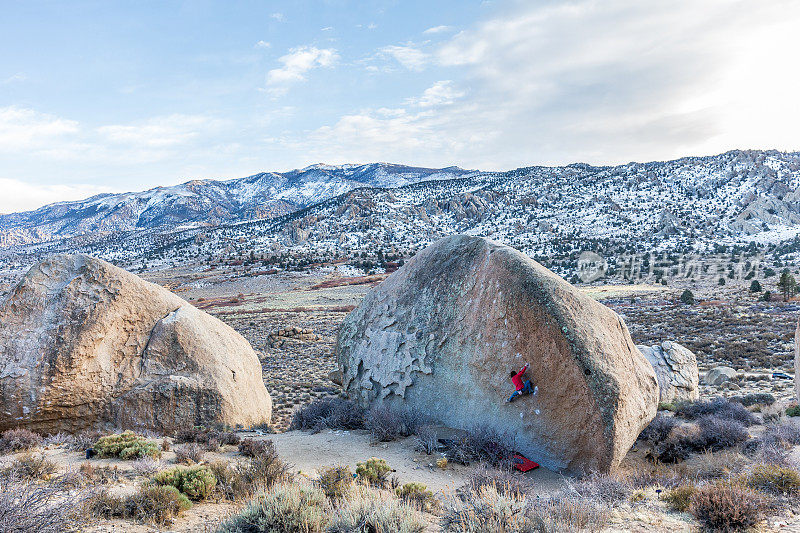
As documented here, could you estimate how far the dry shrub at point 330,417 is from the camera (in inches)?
379

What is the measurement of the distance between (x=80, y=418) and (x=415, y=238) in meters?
90.7

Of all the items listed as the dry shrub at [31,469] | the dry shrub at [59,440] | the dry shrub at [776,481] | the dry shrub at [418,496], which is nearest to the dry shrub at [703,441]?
the dry shrub at [776,481]

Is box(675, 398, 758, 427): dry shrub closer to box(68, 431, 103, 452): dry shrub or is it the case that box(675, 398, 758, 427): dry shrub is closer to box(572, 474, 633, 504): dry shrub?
box(572, 474, 633, 504): dry shrub

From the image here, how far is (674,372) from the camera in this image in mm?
12188

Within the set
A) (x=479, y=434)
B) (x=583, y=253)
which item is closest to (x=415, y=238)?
(x=583, y=253)

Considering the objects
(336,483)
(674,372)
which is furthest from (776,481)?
(674,372)

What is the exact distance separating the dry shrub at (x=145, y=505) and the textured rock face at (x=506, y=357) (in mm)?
4951

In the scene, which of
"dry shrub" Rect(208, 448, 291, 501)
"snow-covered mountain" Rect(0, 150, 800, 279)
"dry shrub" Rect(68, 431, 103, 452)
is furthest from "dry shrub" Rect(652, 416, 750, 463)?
"snow-covered mountain" Rect(0, 150, 800, 279)

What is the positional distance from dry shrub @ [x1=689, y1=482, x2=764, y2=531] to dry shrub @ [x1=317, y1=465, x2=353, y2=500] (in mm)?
3905

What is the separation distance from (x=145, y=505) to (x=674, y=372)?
1277 cm

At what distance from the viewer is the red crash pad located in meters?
6.88

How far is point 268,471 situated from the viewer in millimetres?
6047

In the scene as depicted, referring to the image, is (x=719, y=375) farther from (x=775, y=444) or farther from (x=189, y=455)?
(x=189, y=455)

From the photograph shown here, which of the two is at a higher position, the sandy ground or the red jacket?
the red jacket
